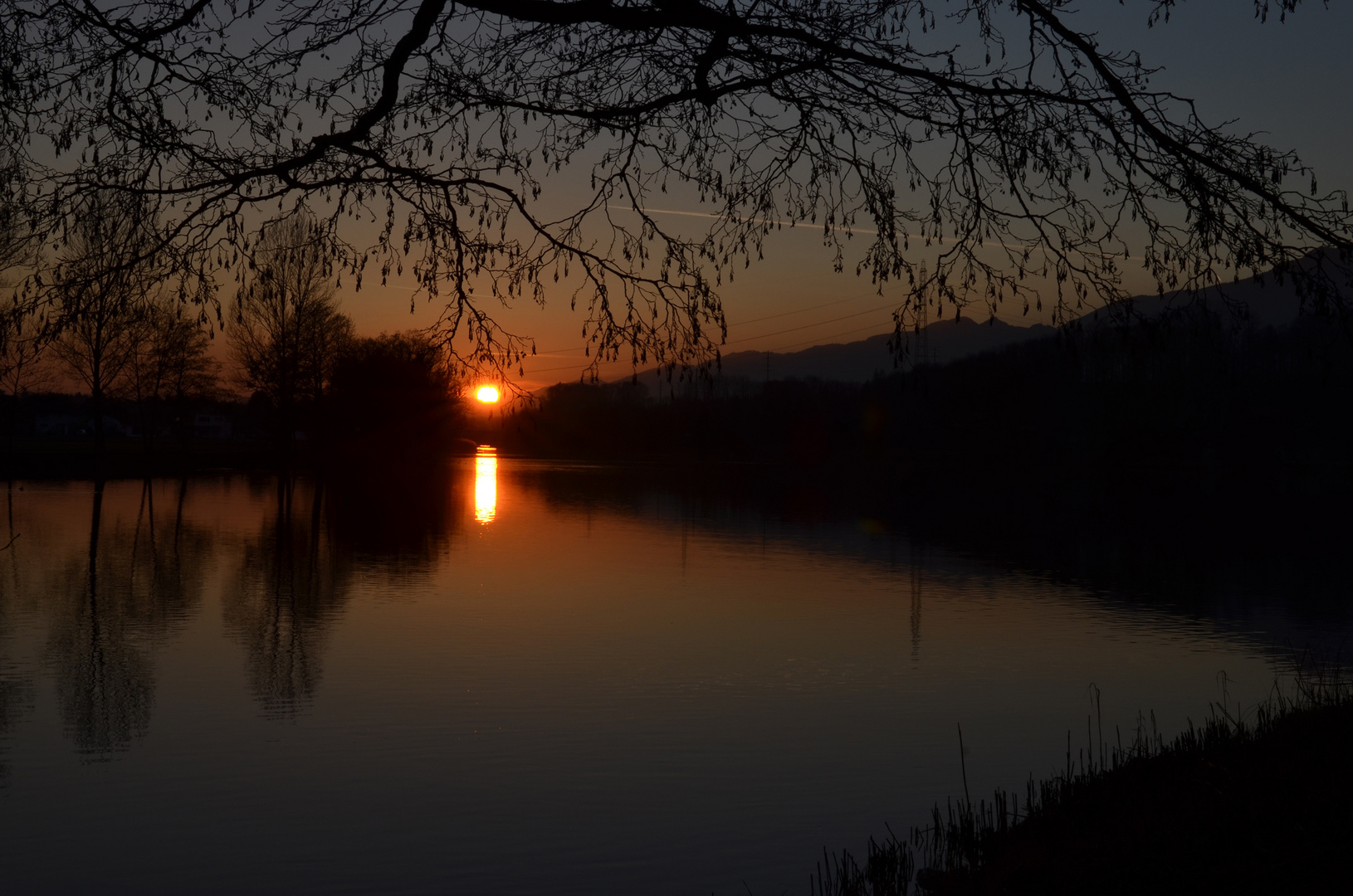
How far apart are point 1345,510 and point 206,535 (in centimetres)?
4370

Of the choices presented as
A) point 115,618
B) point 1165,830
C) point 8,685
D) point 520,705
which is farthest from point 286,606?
point 1165,830

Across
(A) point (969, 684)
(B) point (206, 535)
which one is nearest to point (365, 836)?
(A) point (969, 684)

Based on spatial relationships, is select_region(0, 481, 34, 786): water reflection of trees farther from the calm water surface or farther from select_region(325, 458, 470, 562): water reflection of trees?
select_region(325, 458, 470, 562): water reflection of trees

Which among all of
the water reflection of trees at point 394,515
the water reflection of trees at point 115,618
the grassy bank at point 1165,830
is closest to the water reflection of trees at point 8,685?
the water reflection of trees at point 115,618

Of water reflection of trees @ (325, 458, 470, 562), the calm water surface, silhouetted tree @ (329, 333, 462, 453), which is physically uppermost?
silhouetted tree @ (329, 333, 462, 453)

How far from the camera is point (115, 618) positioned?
15.9m

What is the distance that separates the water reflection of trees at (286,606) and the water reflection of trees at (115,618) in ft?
3.03

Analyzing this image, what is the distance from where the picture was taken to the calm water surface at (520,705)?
786cm

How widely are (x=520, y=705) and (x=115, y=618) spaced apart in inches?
293

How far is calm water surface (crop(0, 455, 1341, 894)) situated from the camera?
7855mm

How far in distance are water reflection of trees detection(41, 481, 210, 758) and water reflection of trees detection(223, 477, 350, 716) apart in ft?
3.03

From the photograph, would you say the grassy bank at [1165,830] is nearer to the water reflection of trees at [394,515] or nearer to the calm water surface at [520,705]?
the calm water surface at [520,705]

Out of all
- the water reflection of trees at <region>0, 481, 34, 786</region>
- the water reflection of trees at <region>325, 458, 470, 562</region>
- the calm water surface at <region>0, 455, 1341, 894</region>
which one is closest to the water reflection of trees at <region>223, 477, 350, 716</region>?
the calm water surface at <region>0, 455, 1341, 894</region>

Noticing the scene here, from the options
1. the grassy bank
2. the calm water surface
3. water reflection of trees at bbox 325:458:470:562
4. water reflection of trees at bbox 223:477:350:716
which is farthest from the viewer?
water reflection of trees at bbox 325:458:470:562
